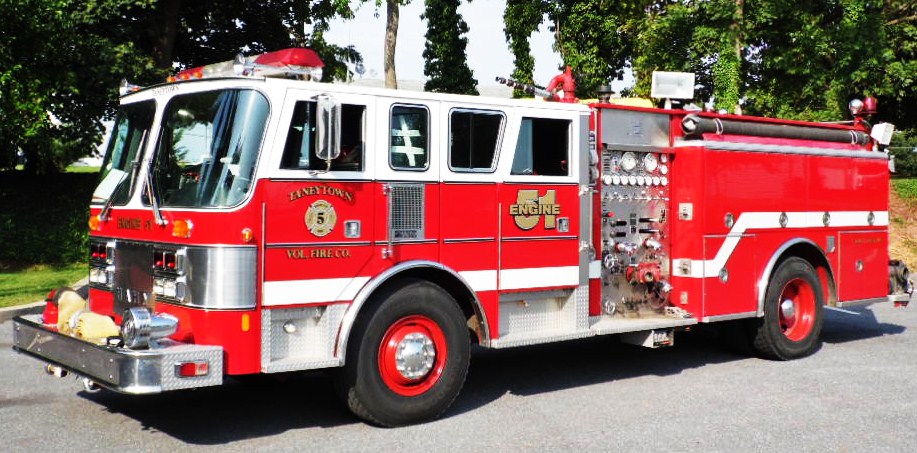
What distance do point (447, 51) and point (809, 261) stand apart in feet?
84.3

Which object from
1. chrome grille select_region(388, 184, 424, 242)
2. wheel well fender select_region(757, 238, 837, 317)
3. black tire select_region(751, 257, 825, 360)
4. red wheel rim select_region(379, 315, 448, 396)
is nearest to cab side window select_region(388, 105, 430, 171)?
chrome grille select_region(388, 184, 424, 242)

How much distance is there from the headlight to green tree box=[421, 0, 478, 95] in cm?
2836

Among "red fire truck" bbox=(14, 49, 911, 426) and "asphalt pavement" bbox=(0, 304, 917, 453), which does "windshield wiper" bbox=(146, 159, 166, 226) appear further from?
"asphalt pavement" bbox=(0, 304, 917, 453)

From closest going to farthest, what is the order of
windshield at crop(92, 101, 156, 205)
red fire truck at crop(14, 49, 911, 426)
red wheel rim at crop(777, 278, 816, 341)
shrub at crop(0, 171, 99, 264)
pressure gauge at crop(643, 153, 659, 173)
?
red fire truck at crop(14, 49, 911, 426)
windshield at crop(92, 101, 156, 205)
pressure gauge at crop(643, 153, 659, 173)
red wheel rim at crop(777, 278, 816, 341)
shrub at crop(0, 171, 99, 264)

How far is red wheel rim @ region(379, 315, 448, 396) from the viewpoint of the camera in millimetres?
6285

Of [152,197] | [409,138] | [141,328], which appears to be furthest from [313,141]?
[141,328]

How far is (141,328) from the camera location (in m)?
5.39

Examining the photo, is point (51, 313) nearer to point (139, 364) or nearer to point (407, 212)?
point (139, 364)

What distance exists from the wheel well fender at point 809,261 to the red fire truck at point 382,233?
20 centimetres

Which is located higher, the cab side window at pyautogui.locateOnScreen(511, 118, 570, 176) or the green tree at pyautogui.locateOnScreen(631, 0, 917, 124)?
the green tree at pyautogui.locateOnScreen(631, 0, 917, 124)

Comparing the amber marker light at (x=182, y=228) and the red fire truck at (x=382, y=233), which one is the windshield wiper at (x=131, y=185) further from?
the amber marker light at (x=182, y=228)

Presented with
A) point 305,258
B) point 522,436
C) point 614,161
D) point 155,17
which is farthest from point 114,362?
point 155,17

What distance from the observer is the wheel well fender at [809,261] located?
874 centimetres

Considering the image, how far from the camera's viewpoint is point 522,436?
6184 mm
